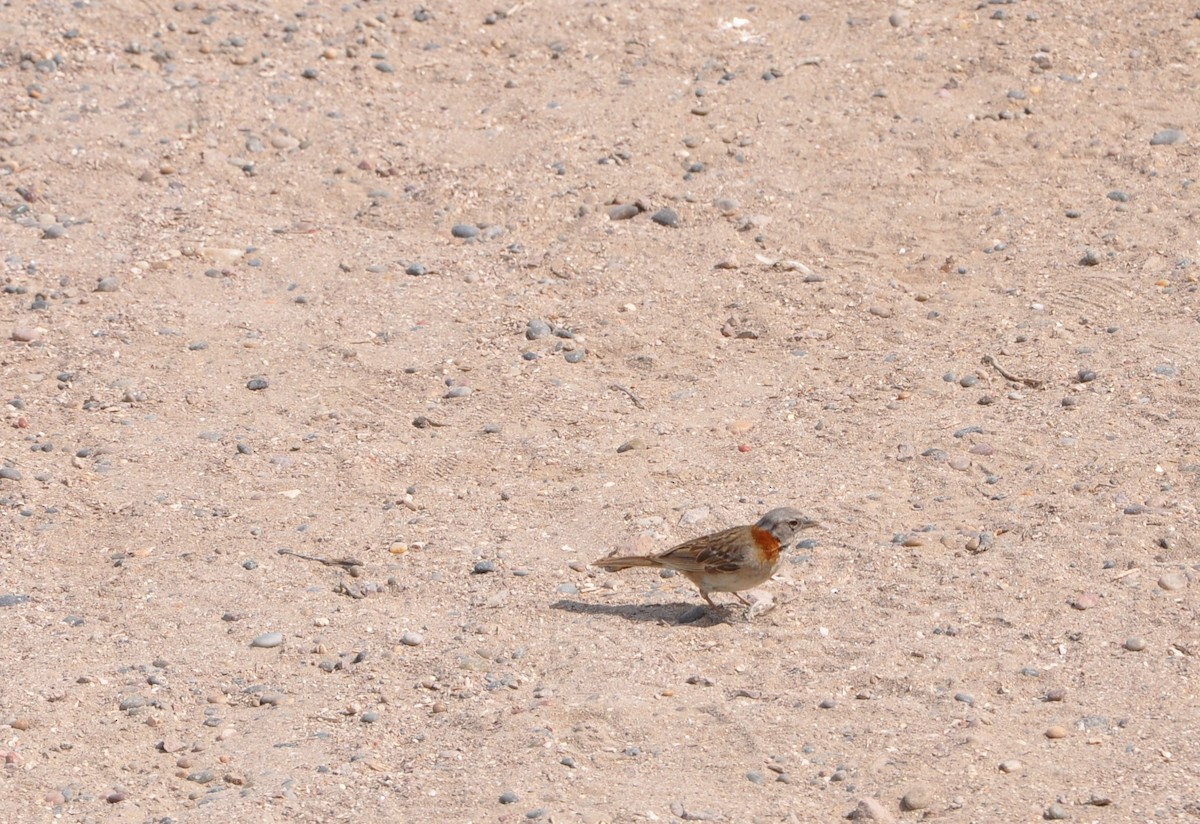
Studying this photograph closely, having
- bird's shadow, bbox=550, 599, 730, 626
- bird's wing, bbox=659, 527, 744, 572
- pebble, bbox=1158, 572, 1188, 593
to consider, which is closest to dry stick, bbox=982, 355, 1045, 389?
pebble, bbox=1158, 572, 1188, 593

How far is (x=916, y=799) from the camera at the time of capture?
596 cm

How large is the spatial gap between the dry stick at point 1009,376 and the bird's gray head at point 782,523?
7.99ft

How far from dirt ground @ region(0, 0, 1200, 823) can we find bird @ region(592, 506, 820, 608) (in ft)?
0.90

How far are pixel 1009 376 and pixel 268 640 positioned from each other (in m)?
4.68

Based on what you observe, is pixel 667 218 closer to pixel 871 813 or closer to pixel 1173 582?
pixel 1173 582

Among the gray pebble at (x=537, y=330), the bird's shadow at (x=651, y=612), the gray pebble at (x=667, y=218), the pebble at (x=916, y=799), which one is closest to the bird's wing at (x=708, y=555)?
the bird's shadow at (x=651, y=612)

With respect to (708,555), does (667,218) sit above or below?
above

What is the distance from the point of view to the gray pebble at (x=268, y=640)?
7.25m

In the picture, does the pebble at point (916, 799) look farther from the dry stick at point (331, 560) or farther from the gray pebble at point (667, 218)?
the gray pebble at point (667, 218)

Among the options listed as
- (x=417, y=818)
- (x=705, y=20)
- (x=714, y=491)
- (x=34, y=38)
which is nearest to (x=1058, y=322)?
(x=714, y=491)

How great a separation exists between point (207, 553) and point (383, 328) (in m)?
2.56

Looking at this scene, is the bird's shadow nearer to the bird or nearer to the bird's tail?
the bird

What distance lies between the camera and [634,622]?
745 centimetres

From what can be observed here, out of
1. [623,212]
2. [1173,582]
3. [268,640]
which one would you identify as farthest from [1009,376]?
[268,640]
